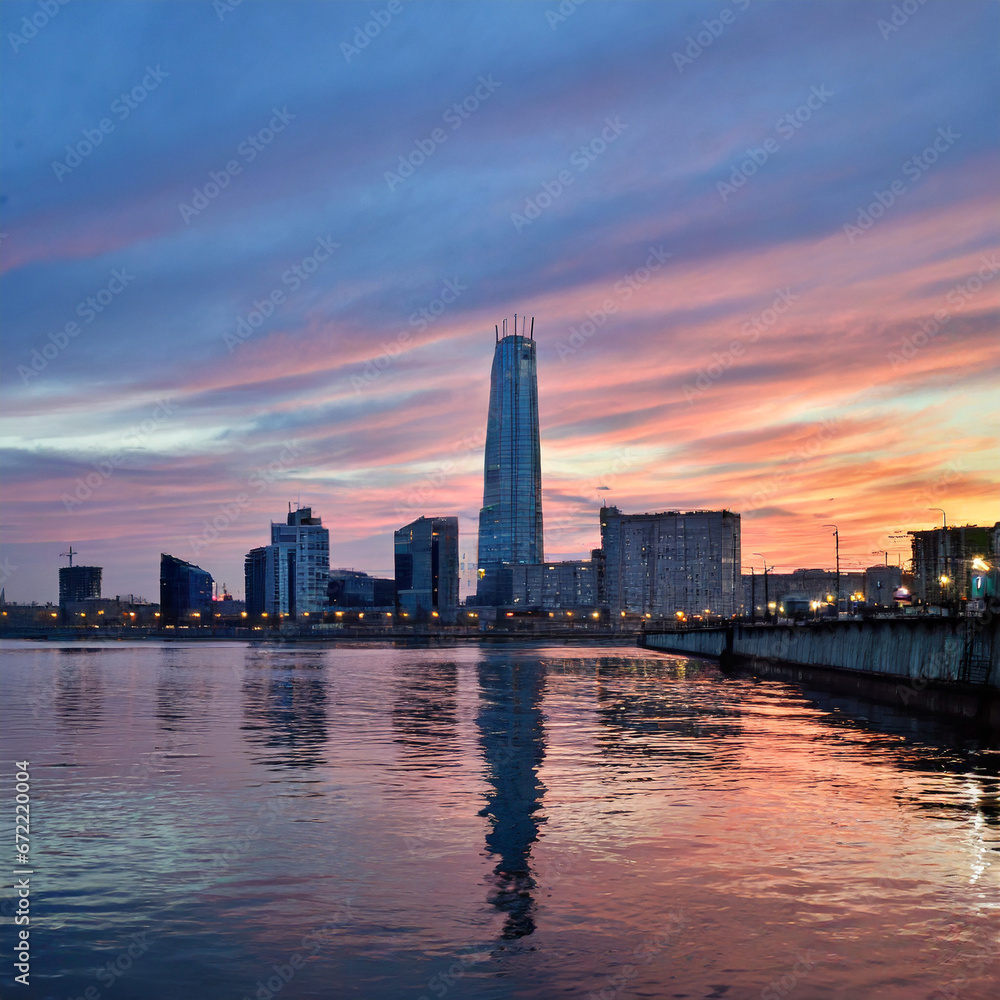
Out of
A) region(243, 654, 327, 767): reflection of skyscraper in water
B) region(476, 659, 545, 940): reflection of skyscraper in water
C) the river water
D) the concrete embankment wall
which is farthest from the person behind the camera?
the concrete embankment wall

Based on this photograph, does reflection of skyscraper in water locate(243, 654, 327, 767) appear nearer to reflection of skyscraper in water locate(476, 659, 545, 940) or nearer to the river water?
the river water

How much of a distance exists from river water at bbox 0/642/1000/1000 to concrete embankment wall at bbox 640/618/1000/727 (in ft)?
18.6

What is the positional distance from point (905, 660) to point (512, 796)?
152 ft

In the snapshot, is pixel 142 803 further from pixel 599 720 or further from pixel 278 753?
pixel 599 720

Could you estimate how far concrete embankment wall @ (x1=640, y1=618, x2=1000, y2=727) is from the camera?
58.7m

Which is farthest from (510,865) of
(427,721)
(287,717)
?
(287,717)

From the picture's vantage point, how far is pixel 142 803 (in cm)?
3412

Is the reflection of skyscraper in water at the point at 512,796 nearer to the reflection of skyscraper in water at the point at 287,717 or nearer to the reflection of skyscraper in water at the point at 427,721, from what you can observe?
the reflection of skyscraper in water at the point at 427,721

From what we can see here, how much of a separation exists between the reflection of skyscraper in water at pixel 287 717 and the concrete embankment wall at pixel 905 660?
1388 inches

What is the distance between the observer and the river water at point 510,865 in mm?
18047

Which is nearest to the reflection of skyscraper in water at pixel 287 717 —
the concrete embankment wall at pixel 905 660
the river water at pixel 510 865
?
the river water at pixel 510 865

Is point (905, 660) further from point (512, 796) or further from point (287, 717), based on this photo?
point (512, 796)

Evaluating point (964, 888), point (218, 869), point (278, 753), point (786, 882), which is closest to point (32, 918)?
point (218, 869)

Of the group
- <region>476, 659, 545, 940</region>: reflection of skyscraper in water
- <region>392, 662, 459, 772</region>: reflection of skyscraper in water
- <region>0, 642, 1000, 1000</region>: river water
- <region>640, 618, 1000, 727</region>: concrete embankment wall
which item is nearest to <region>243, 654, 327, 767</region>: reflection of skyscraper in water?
<region>0, 642, 1000, 1000</region>: river water
